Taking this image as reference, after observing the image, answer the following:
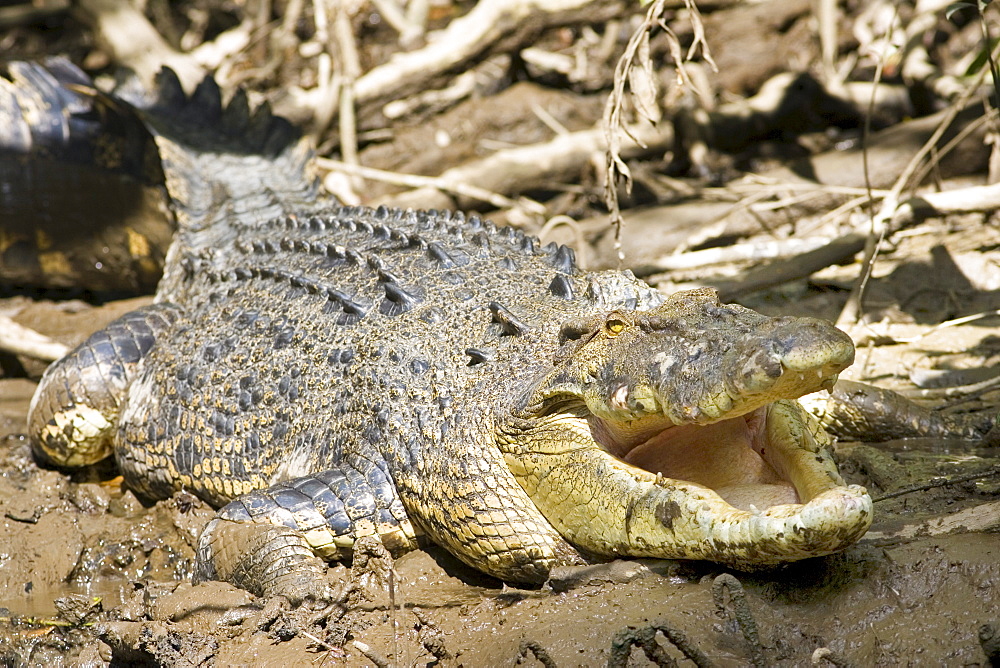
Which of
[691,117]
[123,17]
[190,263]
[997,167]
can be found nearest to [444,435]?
[190,263]

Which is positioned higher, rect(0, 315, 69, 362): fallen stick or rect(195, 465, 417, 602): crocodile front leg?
rect(195, 465, 417, 602): crocodile front leg

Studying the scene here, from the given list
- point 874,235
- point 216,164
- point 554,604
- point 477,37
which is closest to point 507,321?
point 554,604

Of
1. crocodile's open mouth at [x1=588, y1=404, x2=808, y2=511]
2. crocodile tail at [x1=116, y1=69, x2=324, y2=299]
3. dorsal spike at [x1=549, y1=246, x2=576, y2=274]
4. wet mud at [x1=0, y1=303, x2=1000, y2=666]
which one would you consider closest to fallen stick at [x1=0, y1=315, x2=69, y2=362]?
crocodile tail at [x1=116, y1=69, x2=324, y2=299]

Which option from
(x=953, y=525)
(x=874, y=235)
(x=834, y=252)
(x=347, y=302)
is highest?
(x=347, y=302)

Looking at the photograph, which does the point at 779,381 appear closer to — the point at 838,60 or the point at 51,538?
the point at 51,538

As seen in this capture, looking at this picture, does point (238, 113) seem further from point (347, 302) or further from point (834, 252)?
point (834, 252)

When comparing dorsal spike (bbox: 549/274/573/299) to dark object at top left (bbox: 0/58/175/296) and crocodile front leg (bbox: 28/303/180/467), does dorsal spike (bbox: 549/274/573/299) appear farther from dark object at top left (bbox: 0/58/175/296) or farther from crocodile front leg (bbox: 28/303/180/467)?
dark object at top left (bbox: 0/58/175/296)

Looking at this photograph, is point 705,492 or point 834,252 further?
point 834,252
